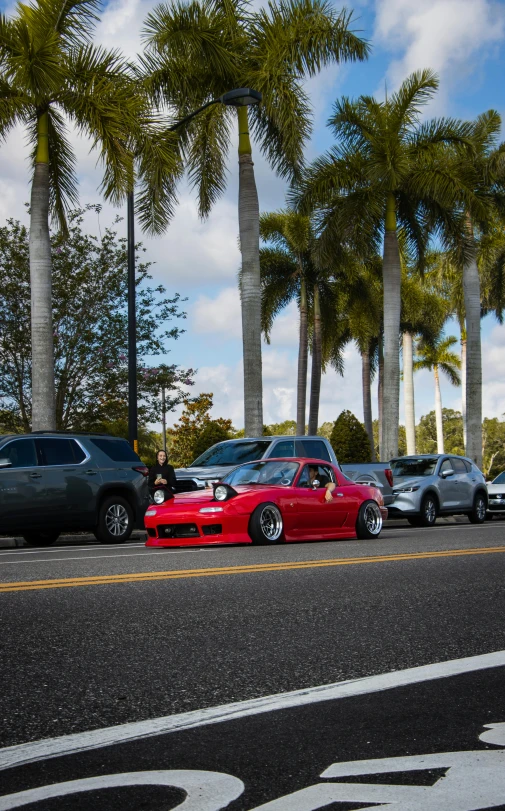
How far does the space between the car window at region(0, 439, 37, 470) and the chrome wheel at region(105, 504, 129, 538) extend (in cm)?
157

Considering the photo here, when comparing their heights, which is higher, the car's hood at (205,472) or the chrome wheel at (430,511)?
the car's hood at (205,472)

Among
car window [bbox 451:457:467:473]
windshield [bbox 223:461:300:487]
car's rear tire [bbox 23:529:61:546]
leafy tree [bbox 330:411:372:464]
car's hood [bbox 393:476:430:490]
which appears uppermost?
leafy tree [bbox 330:411:372:464]

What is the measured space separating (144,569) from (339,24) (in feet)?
65.4

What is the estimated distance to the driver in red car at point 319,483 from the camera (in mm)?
14528

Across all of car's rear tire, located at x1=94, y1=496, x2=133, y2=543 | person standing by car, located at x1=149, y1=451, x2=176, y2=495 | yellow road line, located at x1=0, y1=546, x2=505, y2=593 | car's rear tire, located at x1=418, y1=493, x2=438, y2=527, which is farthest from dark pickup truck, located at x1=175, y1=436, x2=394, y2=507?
yellow road line, located at x1=0, y1=546, x2=505, y2=593

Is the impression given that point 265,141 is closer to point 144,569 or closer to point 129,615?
point 144,569

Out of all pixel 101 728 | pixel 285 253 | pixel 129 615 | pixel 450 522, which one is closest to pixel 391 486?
pixel 450 522

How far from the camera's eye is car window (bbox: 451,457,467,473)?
23031mm

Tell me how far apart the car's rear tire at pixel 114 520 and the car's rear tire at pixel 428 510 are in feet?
25.4

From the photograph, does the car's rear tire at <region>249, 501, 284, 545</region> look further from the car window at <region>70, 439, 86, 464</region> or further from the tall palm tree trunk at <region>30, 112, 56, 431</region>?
the tall palm tree trunk at <region>30, 112, 56, 431</region>

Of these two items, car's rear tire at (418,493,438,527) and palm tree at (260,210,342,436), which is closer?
car's rear tire at (418,493,438,527)

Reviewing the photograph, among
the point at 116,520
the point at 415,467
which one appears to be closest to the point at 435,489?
the point at 415,467

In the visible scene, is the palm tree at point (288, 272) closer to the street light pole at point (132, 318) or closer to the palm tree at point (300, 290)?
the palm tree at point (300, 290)

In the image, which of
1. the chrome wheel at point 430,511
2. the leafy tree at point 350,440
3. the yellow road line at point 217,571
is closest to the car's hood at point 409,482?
the chrome wheel at point 430,511
